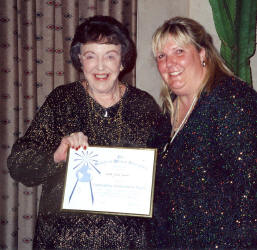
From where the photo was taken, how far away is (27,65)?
2238 millimetres

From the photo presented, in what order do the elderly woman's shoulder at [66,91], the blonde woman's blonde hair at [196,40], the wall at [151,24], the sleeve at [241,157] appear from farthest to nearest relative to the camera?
the wall at [151,24]
the elderly woman's shoulder at [66,91]
the blonde woman's blonde hair at [196,40]
the sleeve at [241,157]

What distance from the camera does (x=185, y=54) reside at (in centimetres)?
132

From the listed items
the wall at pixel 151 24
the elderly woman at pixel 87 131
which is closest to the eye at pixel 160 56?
the elderly woman at pixel 87 131

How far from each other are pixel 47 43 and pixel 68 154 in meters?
1.28

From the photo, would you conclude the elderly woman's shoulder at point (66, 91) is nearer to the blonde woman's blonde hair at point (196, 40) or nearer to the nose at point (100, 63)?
the nose at point (100, 63)

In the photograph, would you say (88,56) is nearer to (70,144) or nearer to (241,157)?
(70,144)

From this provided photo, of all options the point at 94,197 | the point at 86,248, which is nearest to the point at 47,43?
the point at 94,197

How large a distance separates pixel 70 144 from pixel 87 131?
0.17 meters

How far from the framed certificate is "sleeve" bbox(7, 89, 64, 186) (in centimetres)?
15

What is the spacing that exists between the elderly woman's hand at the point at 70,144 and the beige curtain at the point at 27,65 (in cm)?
107

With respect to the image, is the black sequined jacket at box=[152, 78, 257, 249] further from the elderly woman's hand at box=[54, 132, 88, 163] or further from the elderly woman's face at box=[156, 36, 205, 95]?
the elderly woman's hand at box=[54, 132, 88, 163]

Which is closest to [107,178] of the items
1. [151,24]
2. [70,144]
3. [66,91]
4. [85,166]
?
[85,166]

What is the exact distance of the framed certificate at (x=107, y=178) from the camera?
1.30 m

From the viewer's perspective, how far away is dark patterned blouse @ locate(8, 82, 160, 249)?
1.37m
